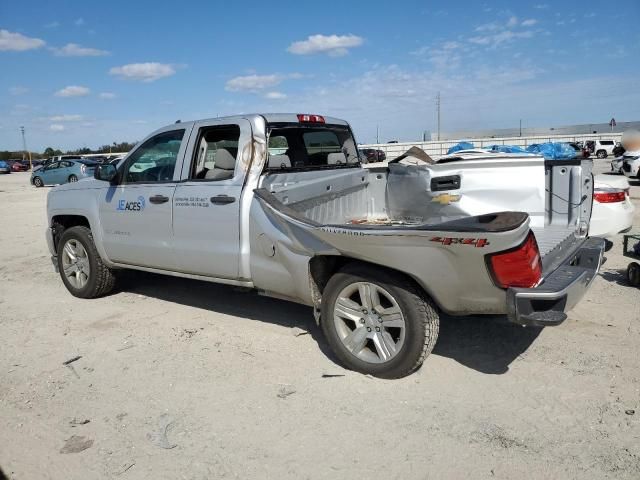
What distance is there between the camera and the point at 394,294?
11.7ft

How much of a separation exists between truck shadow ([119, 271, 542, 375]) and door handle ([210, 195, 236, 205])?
90 cm

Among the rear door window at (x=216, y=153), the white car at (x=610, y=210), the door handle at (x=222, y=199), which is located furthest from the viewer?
the white car at (x=610, y=210)

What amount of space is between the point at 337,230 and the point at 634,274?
3879 millimetres

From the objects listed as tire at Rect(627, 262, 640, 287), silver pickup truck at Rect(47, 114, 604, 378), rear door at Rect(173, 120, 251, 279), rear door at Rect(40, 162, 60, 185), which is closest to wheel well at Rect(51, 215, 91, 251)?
silver pickup truck at Rect(47, 114, 604, 378)

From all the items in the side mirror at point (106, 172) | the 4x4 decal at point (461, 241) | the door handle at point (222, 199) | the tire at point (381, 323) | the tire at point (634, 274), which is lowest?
the tire at point (634, 274)

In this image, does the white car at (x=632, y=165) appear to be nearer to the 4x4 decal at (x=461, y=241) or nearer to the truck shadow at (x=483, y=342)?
the truck shadow at (x=483, y=342)

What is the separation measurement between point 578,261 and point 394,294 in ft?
6.02

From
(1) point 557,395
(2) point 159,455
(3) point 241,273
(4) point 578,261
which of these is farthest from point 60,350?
(4) point 578,261

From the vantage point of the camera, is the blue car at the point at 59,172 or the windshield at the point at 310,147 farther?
the blue car at the point at 59,172

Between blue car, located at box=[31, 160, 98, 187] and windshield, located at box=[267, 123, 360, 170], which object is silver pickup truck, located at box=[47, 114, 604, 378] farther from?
blue car, located at box=[31, 160, 98, 187]

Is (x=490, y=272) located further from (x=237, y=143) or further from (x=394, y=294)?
(x=237, y=143)

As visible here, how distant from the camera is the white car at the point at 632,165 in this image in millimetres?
18333

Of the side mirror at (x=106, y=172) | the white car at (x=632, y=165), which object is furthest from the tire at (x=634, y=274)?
the white car at (x=632, y=165)

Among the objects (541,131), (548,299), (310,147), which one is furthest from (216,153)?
(541,131)
